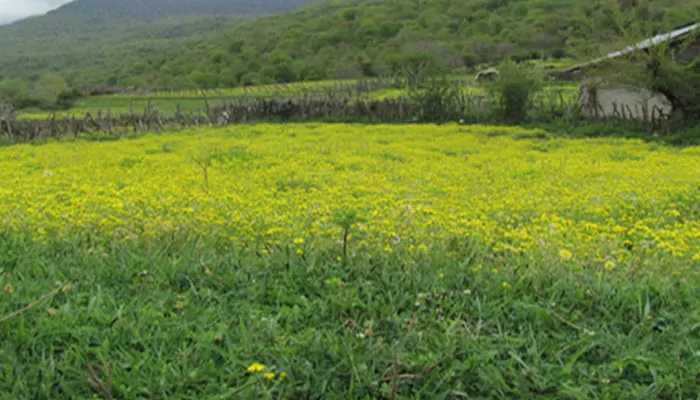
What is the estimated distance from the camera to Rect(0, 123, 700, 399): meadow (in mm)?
3156

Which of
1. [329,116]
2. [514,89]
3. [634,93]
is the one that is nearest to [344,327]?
[514,89]

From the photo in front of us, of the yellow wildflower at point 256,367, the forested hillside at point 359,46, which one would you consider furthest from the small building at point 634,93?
the forested hillside at point 359,46

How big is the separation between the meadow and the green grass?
14 mm

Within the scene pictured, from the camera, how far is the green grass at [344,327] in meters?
3.11

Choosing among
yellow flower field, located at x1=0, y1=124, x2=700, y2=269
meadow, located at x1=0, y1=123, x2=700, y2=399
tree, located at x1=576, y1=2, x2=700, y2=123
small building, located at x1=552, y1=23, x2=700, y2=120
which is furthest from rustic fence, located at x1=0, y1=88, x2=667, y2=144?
meadow, located at x1=0, y1=123, x2=700, y2=399

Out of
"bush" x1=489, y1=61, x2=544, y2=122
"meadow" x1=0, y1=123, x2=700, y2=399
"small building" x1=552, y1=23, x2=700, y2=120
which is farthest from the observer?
"bush" x1=489, y1=61, x2=544, y2=122

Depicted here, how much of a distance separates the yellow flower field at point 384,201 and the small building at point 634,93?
26.3 ft

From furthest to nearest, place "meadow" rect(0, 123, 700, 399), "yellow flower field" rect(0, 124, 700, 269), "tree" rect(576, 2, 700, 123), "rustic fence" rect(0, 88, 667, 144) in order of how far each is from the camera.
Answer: "rustic fence" rect(0, 88, 667, 144), "tree" rect(576, 2, 700, 123), "yellow flower field" rect(0, 124, 700, 269), "meadow" rect(0, 123, 700, 399)

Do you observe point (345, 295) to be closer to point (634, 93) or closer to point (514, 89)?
point (514, 89)

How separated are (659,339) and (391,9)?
157 metres

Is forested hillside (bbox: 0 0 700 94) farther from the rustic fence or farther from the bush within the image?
the rustic fence

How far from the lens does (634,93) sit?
920 inches

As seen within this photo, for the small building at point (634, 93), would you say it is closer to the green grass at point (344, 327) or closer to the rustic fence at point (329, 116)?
the rustic fence at point (329, 116)

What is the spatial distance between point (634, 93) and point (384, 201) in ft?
67.7
